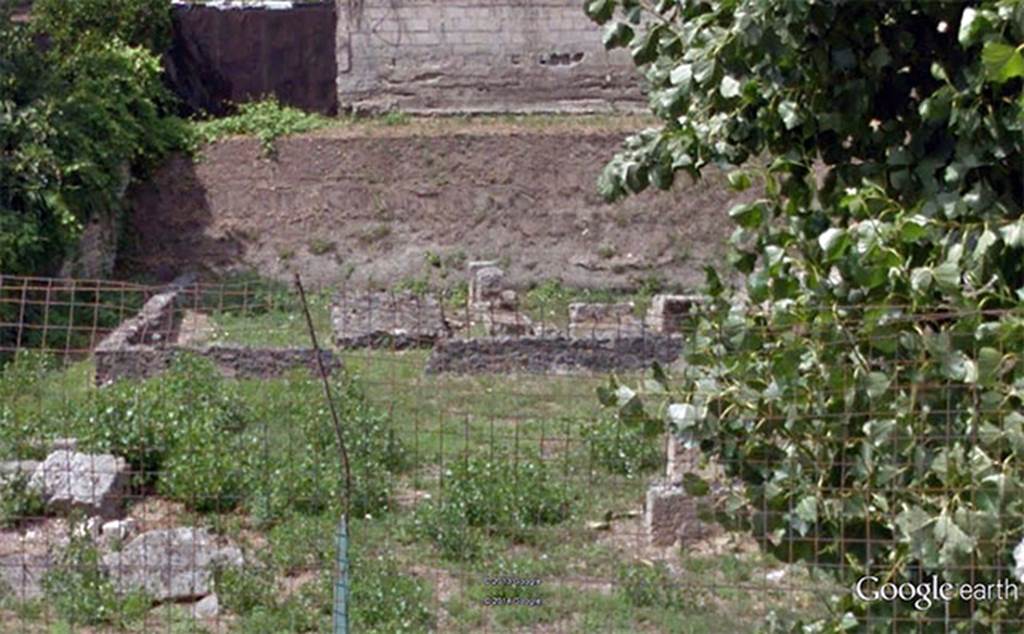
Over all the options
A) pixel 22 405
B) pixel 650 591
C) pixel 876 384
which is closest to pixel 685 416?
pixel 876 384

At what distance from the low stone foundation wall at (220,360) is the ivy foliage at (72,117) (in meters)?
2.34

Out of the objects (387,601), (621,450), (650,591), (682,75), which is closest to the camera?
(682,75)

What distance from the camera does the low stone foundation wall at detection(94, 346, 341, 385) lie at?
507 inches

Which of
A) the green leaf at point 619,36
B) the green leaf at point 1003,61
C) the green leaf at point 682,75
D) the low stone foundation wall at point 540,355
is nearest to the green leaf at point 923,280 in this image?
the green leaf at point 1003,61

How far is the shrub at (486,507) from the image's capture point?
28.5 ft

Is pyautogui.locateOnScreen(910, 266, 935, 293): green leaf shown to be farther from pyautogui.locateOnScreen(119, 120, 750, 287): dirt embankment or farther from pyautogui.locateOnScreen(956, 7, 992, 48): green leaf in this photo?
pyautogui.locateOnScreen(119, 120, 750, 287): dirt embankment

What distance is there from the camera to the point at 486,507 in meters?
8.91

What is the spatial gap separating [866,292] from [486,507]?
4.23 m

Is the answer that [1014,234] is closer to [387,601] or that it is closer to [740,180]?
[740,180]

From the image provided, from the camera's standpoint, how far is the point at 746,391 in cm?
526

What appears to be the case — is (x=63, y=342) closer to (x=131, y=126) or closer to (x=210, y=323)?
(x=210, y=323)

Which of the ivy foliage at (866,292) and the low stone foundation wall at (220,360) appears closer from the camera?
the ivy foliage at (866,292)

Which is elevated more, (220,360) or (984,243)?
(984,243)

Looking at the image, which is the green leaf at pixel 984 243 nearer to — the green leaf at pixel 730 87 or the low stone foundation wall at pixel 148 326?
the green leaf at pixel 730 87
